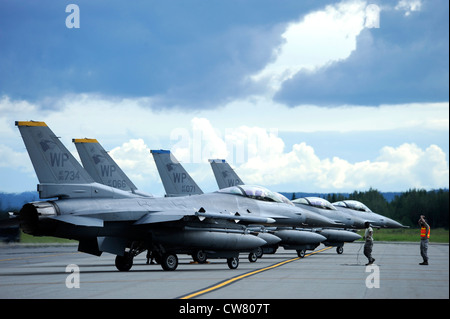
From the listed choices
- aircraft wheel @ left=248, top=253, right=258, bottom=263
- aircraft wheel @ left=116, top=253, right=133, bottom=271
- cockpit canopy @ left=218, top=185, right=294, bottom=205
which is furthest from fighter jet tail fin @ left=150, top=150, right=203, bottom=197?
aircraft wheel @ left=116, top=253, right=133, bottom=271

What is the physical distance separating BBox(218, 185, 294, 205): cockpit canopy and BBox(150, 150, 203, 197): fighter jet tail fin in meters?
9.76

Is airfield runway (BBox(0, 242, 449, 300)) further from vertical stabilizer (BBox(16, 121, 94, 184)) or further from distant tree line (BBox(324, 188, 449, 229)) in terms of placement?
distant tree line (BBox(324, 188, 449, 229))

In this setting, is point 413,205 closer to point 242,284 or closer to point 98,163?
point 98,163

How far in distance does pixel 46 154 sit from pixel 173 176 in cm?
1729

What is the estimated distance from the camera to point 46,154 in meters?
21.8

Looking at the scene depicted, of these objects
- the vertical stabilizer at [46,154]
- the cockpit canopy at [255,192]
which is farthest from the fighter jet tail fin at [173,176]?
the vertical stabilizer at [46,154]

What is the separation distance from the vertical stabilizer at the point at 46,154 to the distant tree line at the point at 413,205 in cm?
1662

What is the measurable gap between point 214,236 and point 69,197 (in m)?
5.34

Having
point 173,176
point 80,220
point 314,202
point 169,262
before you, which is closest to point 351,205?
point 314,202

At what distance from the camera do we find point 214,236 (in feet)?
78.4

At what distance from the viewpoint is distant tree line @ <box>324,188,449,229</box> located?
39.8 metres

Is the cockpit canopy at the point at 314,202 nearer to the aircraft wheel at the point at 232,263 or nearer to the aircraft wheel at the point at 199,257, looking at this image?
the aircraft wheel at the point at 199,257
